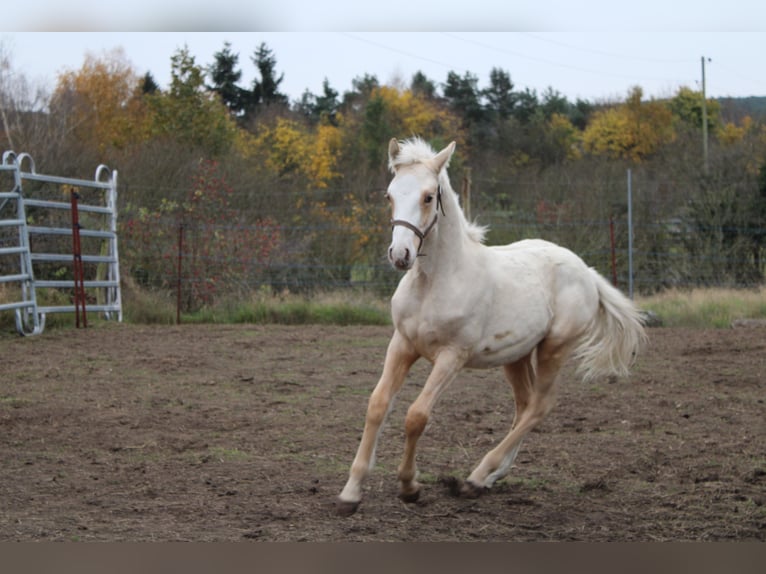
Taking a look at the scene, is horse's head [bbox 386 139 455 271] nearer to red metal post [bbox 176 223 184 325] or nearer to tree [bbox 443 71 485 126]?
red metal post [bbox 176 223 184 325]

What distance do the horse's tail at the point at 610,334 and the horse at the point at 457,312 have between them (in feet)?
0.84

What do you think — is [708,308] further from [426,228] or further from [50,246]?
[426,228]

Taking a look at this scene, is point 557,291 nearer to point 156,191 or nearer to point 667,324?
point 667,324

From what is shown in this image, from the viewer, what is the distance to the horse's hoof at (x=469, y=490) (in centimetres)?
436

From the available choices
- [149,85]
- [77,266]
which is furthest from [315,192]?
[149,85]

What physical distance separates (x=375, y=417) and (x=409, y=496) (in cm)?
40

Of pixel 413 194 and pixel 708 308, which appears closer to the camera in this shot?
pixel 413 194

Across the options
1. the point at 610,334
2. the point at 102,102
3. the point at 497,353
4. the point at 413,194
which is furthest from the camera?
the point at 102,102

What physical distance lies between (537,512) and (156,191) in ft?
43.0

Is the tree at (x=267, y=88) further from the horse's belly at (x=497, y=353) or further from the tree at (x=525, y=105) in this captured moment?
the horse's belly at (x=497, y=353)

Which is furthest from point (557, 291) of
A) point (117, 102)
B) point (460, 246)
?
point (117, 102)

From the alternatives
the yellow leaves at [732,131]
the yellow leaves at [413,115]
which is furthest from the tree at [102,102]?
the yellow leaves at [732,131]

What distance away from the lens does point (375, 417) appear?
161 inches

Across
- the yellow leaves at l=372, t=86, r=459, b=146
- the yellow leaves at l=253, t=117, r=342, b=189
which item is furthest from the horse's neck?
the yellow leaves at l=372, t=86, r=459, b=146
